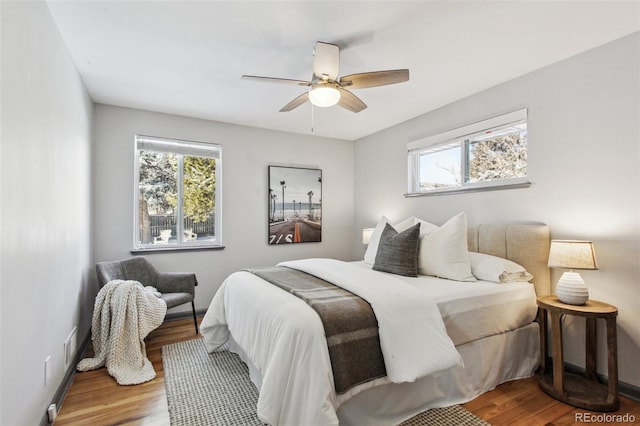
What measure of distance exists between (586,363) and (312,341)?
216 cm

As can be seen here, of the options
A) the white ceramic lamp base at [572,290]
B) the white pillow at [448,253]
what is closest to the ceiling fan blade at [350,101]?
the white pillow at [448,253]

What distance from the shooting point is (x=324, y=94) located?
2178 millimetres

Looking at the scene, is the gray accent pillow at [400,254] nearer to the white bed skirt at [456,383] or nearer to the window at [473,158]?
the white bed skirt at [456,383]

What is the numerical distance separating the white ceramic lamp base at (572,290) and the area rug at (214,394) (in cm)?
102

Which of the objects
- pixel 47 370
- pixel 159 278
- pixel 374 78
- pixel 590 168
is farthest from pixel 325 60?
pixel 159 278

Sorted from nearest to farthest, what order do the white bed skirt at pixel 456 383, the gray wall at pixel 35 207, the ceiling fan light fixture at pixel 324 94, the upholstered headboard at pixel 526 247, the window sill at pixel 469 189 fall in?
the gray wall at pixel 35 207
the white bed skirt at pixel 456 383
the ceiling fan light fixture at pixel 324 94
the upholstered headboard at pixel 526 247
the window sill at pixel 469 189

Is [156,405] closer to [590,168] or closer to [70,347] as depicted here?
[70,347]

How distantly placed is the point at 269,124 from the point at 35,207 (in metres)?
2.87

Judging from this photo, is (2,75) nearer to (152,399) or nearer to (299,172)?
(152,399)

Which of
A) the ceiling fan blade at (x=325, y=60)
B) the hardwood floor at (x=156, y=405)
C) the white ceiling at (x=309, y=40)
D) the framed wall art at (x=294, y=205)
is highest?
the white ceiling at (x=309, y=40)

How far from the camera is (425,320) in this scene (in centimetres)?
182

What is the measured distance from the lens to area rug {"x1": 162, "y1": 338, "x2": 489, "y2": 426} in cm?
184

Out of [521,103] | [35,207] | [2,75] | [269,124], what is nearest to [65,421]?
[35,207]

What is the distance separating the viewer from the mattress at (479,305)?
6.69 feet
